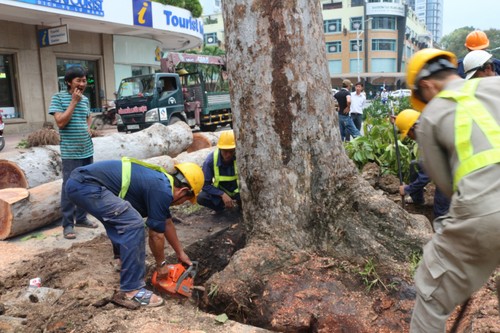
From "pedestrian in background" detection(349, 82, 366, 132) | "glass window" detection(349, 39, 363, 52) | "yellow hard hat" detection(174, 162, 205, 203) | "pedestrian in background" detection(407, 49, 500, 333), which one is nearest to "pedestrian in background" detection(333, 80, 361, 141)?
"pedestrian in background" detection(349, 82, 366, 132)

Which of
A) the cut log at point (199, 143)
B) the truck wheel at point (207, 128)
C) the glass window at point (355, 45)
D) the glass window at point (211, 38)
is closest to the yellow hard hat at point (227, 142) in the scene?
the cut log at point (199, 143)

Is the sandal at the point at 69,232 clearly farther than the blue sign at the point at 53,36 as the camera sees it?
No

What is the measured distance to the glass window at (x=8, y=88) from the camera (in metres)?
13.9

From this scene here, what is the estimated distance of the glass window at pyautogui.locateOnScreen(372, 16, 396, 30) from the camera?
53.7 meters

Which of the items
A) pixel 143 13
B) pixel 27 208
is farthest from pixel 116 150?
pixel 143 13

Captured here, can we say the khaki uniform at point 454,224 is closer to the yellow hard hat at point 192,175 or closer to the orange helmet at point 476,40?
the yellow hard hat at point 192,175

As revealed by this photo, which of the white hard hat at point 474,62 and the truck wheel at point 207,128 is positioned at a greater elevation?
the white hard hat at point 474,62

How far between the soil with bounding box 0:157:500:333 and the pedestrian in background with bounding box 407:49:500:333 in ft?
2.54

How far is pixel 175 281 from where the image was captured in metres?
3.40

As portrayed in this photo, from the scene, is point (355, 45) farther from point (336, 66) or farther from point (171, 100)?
point (171, 100)

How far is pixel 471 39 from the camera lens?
4.94m

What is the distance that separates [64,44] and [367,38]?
149 ft

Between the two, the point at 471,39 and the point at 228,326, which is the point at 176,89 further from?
the point at 228,326

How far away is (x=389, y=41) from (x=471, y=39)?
177ft
